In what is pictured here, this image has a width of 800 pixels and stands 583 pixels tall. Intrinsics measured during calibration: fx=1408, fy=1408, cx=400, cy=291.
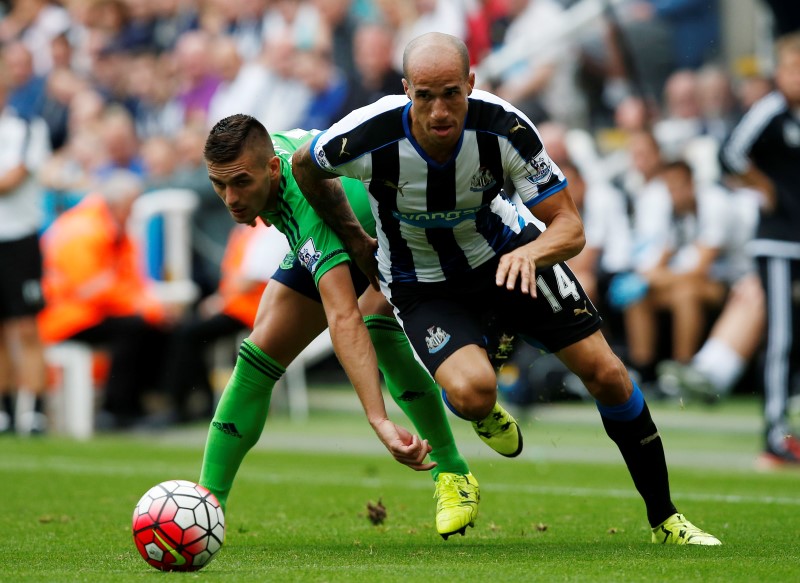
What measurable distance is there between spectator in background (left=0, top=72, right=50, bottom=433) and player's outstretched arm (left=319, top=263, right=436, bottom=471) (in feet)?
27.3

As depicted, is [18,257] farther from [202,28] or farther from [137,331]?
[202,28]

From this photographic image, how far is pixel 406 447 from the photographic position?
216 inches

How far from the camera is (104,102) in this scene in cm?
2044

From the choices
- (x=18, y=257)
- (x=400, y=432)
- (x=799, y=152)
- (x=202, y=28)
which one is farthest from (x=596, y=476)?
(x=202, y=28)

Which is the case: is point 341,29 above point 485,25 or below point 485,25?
above

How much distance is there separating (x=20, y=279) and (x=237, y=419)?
7.77m

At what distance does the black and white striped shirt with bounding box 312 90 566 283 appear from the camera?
591 centimetres

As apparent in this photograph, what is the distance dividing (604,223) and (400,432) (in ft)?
29.9

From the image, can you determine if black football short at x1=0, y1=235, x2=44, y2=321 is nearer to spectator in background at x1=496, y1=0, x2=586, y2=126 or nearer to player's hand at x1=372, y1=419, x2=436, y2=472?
spectator in background at x1=496, y1=0, x2=586, y2=126

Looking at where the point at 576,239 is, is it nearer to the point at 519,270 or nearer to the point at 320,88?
the point at 519,270

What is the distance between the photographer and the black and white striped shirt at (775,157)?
405 inches

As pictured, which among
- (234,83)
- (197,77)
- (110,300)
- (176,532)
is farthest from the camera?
(197,77)

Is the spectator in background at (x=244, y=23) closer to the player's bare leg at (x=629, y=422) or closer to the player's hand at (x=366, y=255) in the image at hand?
the player's hand at (x=366, y=255)

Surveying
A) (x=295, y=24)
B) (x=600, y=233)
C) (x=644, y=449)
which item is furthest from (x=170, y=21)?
(x=644, y=449)
